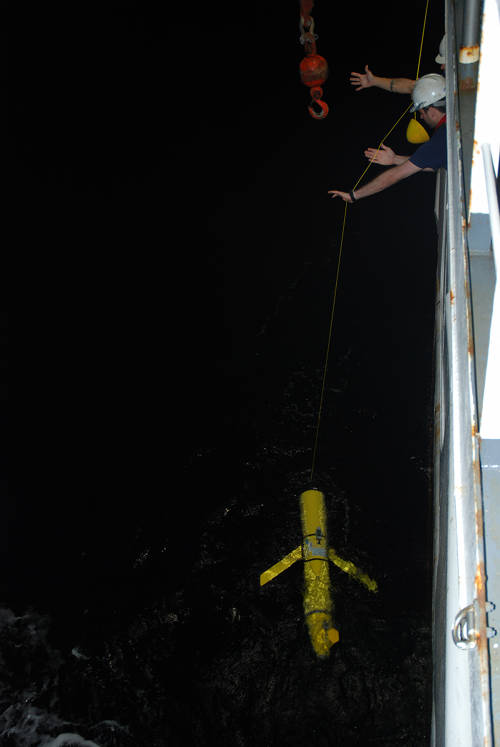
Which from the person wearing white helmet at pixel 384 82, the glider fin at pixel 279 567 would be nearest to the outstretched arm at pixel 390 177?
the person wearing white helmet at pixel 384 82

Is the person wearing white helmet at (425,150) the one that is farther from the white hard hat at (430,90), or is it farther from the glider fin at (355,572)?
the glider fin at (355,572)

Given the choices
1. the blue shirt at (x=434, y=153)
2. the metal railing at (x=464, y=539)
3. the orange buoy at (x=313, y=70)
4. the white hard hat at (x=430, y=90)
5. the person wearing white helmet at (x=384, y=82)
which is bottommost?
the metal railing at (x=464, y=539)

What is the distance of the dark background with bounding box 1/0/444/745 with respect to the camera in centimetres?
448

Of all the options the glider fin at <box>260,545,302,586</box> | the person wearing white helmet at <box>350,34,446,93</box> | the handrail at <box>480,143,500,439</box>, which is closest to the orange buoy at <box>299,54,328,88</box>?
the person wearing white helmet at <box>350,34,446,93</box>

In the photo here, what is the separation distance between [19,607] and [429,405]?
14.0ft

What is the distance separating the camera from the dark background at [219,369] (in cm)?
448

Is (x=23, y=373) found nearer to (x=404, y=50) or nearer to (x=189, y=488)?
(x=189, y=488)

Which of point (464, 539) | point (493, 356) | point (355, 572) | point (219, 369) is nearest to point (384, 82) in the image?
point (219, 369)

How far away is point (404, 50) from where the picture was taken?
9945mm

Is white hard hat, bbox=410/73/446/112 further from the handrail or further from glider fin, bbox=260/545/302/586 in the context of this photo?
glider fin, bbox=260/545/302/586

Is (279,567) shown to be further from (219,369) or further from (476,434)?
(476,434)

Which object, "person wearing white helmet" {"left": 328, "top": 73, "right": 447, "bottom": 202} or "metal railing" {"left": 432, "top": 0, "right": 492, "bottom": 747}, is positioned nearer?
"metal railing" {"left": 432, "top": 0, "right": 492, "bottom": 747}

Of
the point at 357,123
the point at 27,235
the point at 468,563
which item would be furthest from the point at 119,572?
the point at 357,123

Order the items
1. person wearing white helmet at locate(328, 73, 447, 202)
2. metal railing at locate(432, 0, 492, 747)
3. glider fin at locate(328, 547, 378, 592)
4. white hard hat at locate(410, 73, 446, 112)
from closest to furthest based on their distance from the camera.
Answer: metal railing at locate(432, 0, 492, 747), glider fin at locate(328, 547, 378, 592), person wearing white helmet at locate(328, 73, 447, 202), white hard hat at locate(410, 73, 446, 112)
